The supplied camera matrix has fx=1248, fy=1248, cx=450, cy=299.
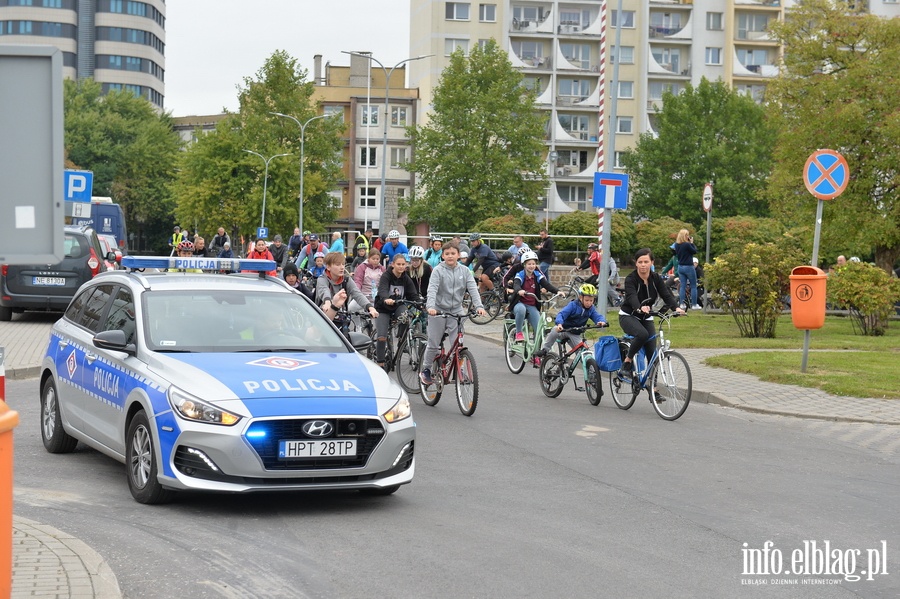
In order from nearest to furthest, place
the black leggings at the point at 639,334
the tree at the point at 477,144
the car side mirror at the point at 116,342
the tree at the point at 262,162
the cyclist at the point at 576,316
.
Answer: the car side mirror at the point at 116,342 < the black leggings at the point at 639,334 < the cyclist at the point at 576,316 < the tree at the point at 477,144 < the tree at the point at 262,162

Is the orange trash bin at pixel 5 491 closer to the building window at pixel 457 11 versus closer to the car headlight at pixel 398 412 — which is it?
the car headlight at pixel 398 412

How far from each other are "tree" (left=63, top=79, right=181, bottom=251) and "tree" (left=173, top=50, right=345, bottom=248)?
1551 cm

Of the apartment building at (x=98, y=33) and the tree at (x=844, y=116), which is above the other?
the apartment building at (x=98, y=33)

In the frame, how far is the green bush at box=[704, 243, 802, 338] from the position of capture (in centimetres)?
2230

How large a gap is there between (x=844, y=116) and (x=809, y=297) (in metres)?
18.5

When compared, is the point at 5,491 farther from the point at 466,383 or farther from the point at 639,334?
the point at 639,334

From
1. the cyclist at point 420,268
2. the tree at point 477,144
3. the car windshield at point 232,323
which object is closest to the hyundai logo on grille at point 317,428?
the car windshield at point 232,323

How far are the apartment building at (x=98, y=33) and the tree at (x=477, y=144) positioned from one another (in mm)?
54407

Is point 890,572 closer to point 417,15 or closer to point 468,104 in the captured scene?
point 468,104

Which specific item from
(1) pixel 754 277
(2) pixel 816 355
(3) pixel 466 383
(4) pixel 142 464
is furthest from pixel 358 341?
(1) pixel 754 277

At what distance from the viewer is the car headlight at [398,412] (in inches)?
322

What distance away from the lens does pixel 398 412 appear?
827 cm

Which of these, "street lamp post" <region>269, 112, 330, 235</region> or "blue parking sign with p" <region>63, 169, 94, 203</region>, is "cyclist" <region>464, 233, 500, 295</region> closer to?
"blue parking sign with p" <region>63, 169, 94, 203</region>

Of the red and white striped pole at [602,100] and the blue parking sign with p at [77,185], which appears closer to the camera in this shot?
the red and white striped pole at [602,100]
